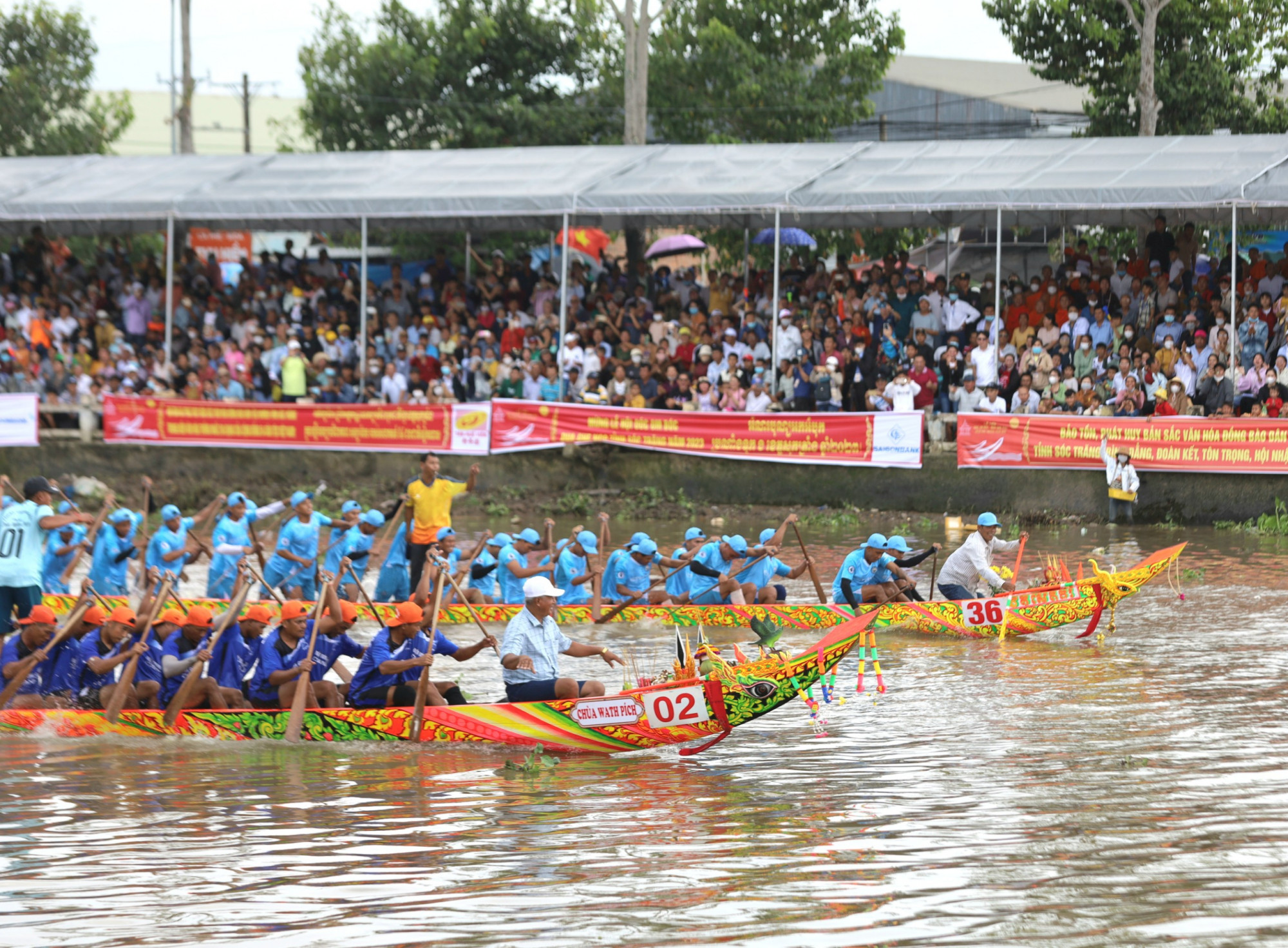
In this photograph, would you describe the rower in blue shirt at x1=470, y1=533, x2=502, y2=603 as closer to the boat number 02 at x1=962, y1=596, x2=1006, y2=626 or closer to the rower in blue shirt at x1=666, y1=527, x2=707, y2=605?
the rower in blue shirt at x1=666, y1=527, x2=707, y2=605

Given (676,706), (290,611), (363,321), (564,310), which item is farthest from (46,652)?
(363,321)

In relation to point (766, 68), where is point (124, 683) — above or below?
below

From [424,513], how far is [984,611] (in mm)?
5699

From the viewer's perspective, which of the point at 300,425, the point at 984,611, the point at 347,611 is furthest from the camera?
the point at 300,425

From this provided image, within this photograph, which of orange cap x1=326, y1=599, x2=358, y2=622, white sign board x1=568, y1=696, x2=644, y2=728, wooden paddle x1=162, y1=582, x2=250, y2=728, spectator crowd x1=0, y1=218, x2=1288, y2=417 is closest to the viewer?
white sign board x1=568, y1=696, x2=644, y2=728

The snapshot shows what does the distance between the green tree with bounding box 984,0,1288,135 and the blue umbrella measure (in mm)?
5799

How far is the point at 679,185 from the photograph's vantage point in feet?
72.5

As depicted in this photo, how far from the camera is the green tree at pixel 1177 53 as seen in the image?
26281 mm

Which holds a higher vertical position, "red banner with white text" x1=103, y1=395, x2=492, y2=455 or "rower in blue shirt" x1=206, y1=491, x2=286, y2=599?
"red banner with white text" x1=103, y1=395, x2=492, y2=455

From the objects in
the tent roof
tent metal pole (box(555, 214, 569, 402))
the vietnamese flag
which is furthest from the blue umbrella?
tent metal pole (box(555, 214, 569, 402))

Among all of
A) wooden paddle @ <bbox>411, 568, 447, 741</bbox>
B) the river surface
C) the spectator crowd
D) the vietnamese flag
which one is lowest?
the river surface

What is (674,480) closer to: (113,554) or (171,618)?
(113,554)

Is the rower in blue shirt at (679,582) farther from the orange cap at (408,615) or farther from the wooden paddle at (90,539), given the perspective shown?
the wooden paddle at (90,539)

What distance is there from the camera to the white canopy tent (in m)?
20.0
